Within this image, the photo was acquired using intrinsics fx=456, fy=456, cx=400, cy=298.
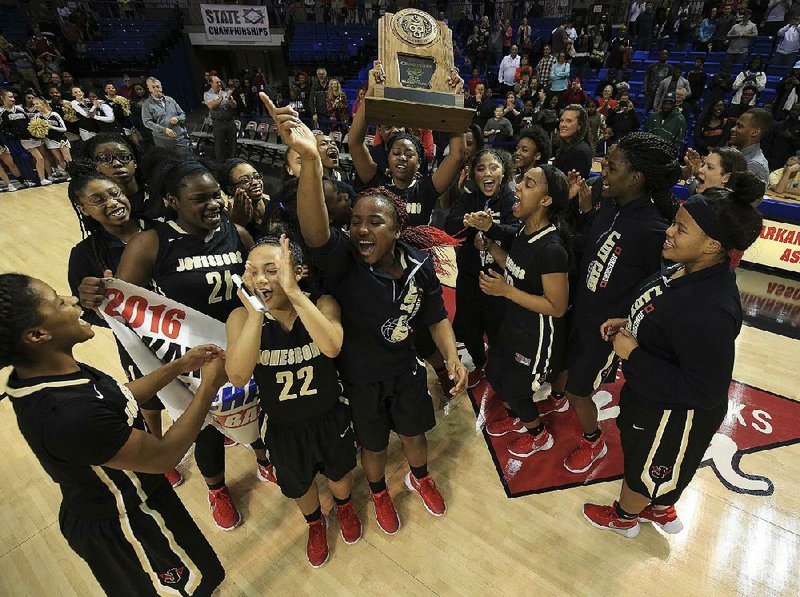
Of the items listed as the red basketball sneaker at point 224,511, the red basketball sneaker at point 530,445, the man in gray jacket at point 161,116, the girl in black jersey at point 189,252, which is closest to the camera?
the girl in black jersey at point 189,252

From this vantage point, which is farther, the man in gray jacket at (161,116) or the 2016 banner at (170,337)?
the man in gray jacket at (161,116)

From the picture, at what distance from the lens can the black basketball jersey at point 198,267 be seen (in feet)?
6.54

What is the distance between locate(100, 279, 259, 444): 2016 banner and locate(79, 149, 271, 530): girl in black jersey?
0.19 feet

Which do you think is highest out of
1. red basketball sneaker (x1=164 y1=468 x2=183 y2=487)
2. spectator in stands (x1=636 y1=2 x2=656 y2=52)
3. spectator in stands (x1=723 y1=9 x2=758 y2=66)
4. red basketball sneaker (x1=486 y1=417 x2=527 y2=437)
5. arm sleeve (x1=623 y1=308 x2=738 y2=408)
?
spectator in stands (x1=636 y1=2 x2=656 y2=52)

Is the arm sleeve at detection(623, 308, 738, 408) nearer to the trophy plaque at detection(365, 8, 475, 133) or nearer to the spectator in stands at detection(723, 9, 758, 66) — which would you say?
the trophy plaque at detection(365, 8, 475, 133)

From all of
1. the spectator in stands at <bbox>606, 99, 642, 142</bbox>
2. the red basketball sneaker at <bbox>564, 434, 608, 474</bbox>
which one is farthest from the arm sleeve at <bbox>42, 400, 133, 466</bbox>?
the spectator in stands at <bbox>606, 99, 642, 142</bbox>

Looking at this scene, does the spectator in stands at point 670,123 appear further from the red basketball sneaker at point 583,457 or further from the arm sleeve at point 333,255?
the arm sleeve at point 333,255

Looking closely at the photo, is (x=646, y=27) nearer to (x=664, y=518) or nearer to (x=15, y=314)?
(x=664, y=518)

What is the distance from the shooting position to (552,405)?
306 cm

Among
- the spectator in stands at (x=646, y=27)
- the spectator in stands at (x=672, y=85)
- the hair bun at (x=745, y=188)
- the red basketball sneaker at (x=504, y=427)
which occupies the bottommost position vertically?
the red basketball sneaker at (x=504, y=427)

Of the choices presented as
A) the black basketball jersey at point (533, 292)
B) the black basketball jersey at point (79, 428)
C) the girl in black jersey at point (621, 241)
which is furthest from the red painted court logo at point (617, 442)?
the black basketball jersey at point (79, 428)

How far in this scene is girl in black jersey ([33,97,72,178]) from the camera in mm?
7961

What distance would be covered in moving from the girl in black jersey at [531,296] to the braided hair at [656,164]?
1.02 feet

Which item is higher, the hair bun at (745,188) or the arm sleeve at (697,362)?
the hair bun at (745,188)
